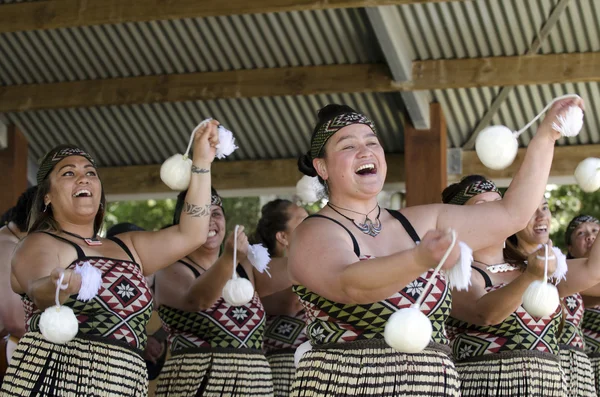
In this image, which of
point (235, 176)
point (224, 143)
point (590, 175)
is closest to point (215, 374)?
point (224, 143)

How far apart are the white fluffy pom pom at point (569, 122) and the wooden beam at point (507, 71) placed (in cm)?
417

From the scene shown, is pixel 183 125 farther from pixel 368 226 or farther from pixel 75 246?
pixel 368 226

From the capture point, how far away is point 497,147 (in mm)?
2859

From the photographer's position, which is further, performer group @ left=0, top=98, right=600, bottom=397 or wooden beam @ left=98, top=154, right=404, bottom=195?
wooden beam @ left=98, top=154, right=404, bottom=195

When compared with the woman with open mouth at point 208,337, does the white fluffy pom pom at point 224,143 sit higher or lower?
higher

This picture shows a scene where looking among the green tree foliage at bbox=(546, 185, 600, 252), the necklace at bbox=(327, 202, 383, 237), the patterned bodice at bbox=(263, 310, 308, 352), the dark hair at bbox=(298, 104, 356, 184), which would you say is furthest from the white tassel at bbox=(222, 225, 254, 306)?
the green tree foliage at bbox=(546, 185, 600, 252)

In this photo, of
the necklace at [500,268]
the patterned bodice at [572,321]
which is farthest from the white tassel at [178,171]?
the patterned bodice at [572,321]

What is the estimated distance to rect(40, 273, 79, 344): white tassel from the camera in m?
2.90

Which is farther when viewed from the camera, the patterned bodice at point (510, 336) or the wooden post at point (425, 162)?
the wooden post at point (425, 162)

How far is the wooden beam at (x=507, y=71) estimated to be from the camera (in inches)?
266

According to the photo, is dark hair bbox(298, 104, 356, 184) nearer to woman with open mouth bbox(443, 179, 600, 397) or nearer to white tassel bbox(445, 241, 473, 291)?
woman with open mouth bbox(443, 179, 600, 397)

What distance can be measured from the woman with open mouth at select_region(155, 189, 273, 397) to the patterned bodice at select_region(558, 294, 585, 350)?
1321 mm

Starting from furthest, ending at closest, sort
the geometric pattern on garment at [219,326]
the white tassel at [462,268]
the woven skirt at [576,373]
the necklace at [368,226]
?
the geometric pattern on garment at [219,326]
the woven skirt at [576,373]
the necklace at [368,226]
the white tassel at [462,268]

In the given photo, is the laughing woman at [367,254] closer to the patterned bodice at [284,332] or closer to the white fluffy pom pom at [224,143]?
the white fluffy pom pom at [224,143]
